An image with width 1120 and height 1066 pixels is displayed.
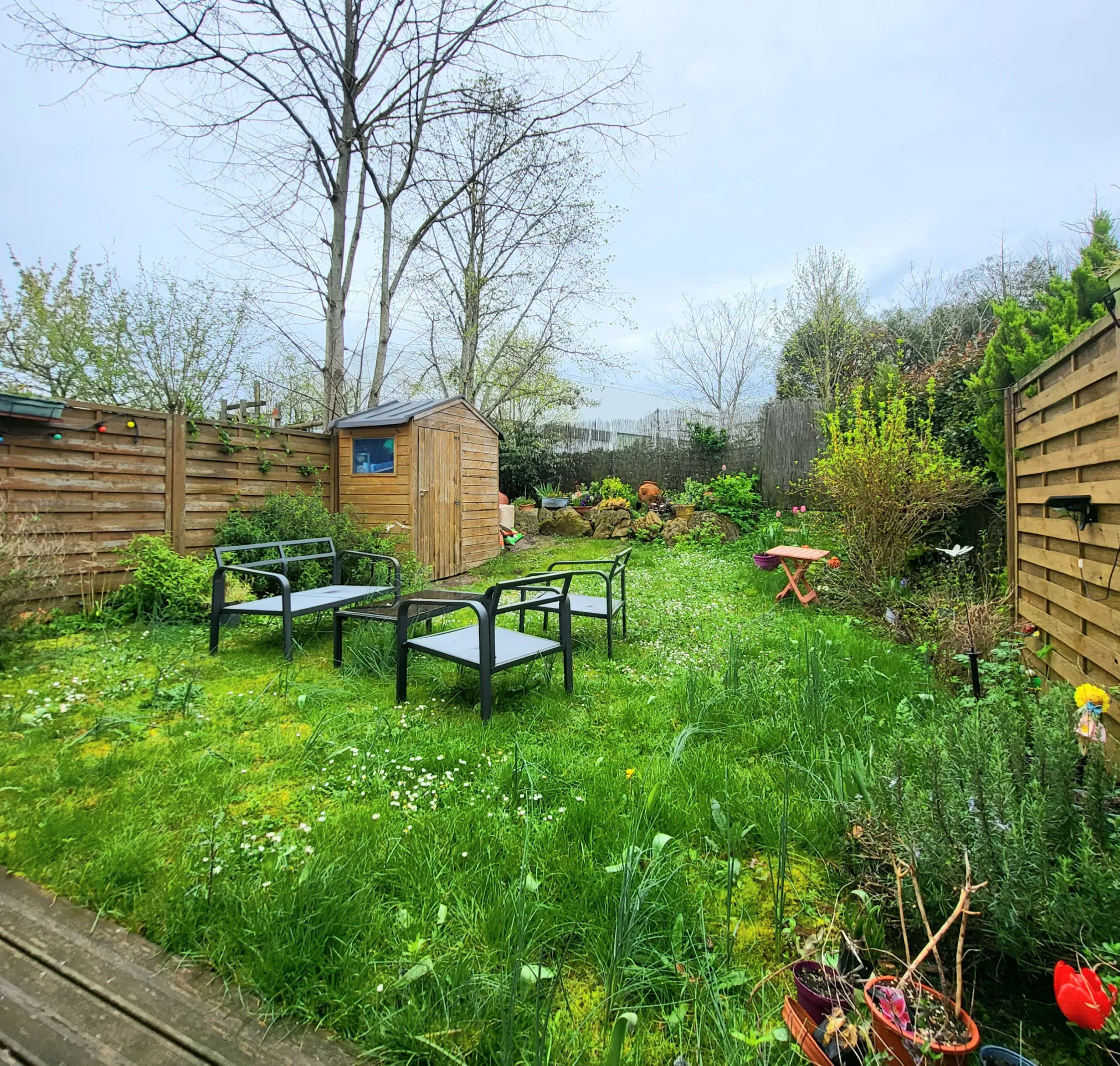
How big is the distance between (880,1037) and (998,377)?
19.1 feet

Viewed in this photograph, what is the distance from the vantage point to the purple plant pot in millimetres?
1002

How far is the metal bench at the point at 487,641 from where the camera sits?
2.58 m

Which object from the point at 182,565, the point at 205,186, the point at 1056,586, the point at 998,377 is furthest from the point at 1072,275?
the point at 205,186

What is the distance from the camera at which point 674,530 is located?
31.1ft

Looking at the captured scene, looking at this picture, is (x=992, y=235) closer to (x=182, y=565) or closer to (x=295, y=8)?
(x=295, y=8)

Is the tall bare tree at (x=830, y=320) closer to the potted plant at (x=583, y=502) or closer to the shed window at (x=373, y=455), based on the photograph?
the potted plant at (x=583, y=502)

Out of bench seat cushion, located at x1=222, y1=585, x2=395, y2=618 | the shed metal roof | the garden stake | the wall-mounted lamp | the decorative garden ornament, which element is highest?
the shed metal roof

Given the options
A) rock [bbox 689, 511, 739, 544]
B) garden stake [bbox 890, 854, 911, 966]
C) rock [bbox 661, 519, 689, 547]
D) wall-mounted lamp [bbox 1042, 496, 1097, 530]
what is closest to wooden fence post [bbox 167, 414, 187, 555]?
garden stake [bbox 890, 854, 911, 966]

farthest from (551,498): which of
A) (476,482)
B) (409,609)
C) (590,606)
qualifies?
(409,609)

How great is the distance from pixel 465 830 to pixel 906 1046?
3.98 ft

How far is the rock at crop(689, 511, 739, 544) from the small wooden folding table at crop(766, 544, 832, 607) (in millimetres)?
3679

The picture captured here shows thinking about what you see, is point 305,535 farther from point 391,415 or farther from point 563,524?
point 563,524

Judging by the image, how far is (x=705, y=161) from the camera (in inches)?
335

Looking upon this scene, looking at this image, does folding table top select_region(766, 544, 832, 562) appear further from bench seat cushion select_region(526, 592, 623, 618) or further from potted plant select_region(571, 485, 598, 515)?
potted plant select_region(571, 485, 598, 515)
